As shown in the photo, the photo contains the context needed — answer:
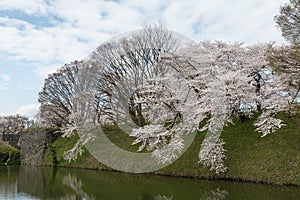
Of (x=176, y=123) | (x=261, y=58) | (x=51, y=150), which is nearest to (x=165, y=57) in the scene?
(x=176, y=123)

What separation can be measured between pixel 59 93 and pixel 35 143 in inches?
258

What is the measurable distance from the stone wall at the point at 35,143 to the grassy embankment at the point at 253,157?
60.0 feet

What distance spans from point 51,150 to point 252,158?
21.8m

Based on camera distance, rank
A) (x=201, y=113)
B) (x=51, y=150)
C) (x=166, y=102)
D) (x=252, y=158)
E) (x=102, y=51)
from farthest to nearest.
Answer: (x=51, y=150) → (x=102, y=51) → (x=166, y=102) → (x=201, y=113) → (x=252, y=158)

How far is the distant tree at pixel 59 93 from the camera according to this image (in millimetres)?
32469

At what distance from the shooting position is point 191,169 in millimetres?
18016

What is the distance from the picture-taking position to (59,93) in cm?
3297

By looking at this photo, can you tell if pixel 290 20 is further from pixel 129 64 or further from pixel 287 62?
pixel 129 64

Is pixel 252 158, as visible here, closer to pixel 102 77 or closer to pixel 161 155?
pixel 161 155

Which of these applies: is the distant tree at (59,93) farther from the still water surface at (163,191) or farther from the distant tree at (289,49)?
the distant tree at (289,49)

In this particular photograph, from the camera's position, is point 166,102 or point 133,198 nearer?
point 133,198

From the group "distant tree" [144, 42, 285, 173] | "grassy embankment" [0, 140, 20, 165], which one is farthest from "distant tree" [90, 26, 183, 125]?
"grassy embankment" [0, 140, 20, 165]

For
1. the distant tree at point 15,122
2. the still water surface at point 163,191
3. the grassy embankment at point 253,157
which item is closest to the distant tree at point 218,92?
the grassy embankment at point 253,157

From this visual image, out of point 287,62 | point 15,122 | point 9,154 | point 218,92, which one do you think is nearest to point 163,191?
point 218,92
